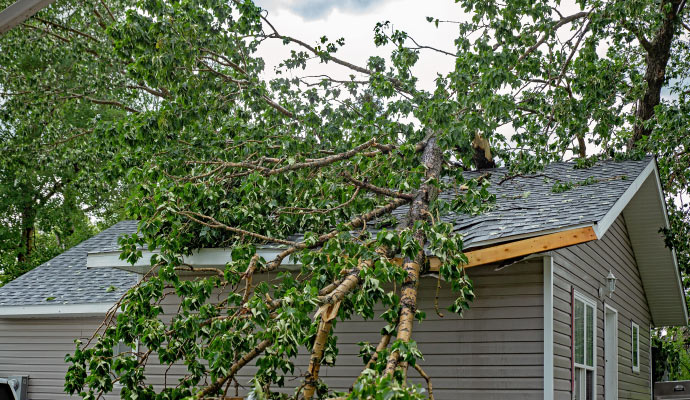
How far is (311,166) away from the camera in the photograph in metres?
7.60

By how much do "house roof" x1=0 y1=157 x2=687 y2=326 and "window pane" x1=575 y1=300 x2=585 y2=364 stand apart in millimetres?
1165

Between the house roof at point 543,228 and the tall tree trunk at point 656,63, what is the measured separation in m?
3.43

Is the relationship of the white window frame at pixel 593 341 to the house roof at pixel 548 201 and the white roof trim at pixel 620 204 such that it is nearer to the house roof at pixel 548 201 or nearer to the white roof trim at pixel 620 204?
the white roof trim at pixel 620 204

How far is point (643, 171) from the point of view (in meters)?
8.91

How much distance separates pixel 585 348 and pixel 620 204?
1.64 m

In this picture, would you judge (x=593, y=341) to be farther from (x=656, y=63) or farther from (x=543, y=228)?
(x=656, y=63)

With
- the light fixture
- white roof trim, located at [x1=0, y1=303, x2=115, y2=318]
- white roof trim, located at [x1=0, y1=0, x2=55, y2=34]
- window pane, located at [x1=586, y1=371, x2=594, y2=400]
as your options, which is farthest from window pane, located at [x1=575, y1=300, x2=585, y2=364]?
white roof trim, located at [x1=0, y1=303, x2=115, y2=318]

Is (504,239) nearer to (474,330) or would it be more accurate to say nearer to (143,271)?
(474,330)

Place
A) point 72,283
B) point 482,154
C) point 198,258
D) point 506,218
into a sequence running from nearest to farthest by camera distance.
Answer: point 506,218 → point 198,258 → point 482,154 → point 72,283

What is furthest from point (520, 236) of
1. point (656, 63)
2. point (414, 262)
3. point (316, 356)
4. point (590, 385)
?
point (656, 63)

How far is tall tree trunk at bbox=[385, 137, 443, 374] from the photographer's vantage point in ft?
18.2

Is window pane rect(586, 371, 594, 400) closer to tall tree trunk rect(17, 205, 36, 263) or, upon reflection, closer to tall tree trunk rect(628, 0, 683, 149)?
tall tree trunk rect(628, 0, 683, 149)

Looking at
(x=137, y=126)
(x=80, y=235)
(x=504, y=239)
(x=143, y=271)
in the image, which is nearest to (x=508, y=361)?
(x=504, y=239)

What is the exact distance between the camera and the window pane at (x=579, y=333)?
289 inches
